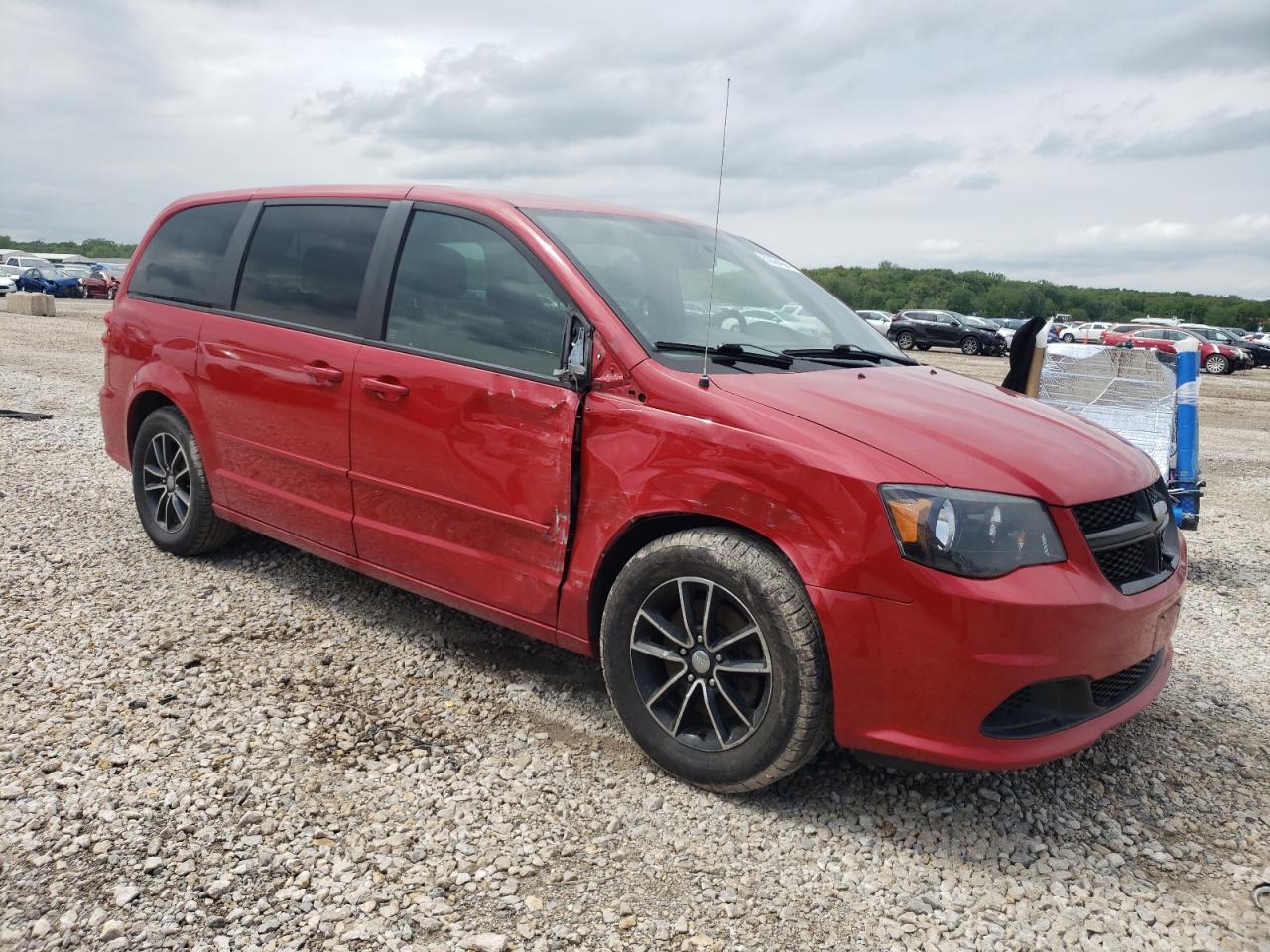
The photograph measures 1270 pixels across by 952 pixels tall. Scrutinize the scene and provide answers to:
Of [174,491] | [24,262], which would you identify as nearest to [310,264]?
[174,491]

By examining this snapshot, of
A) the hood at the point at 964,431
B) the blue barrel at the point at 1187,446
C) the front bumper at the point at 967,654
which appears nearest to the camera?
the front bumper at the point at 967,654

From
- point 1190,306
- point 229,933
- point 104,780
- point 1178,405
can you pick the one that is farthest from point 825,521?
point 1190,306

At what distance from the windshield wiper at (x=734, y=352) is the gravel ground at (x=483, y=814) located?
1.34 m

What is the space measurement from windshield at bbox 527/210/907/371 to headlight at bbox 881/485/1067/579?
91 centimetres

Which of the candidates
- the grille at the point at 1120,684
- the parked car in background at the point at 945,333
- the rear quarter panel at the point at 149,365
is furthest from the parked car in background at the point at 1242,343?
the rear quarter panel at the point at 149,365

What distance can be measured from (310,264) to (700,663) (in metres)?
2.46

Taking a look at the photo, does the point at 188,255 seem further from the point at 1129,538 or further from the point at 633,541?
the point at 1129,538

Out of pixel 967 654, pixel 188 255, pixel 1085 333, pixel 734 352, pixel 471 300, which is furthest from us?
pixel 1085 333

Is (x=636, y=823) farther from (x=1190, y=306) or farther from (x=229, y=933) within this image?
(x=1190, y=306)

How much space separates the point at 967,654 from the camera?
2.54 meters

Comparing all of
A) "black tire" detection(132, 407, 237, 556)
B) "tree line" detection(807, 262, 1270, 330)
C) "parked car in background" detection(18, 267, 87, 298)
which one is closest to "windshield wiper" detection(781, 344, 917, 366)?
"black tire" detection(132, 407, 237, 556)

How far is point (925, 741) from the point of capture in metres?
2.64

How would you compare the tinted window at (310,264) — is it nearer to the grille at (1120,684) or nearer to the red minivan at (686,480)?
the red minivan at (686,480)

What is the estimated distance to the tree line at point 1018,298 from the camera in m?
95.6
